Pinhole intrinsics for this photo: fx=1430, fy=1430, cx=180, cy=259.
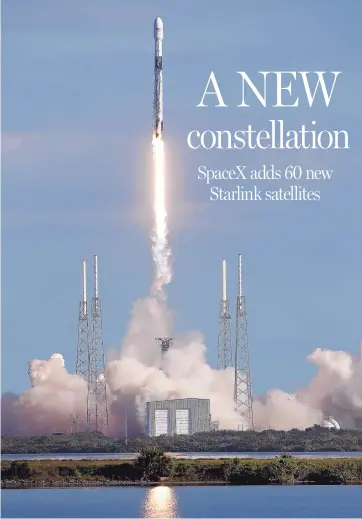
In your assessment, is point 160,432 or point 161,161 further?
point 160,432

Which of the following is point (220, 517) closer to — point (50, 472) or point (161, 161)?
point (50, 472)

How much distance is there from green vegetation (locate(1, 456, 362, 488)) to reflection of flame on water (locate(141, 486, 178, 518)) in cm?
337

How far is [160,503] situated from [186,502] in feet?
6.00

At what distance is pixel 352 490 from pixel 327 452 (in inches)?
2785

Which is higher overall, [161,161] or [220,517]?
[161,161]

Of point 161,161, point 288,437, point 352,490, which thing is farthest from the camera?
point 288,437

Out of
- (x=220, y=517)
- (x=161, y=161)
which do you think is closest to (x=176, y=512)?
(x=220, y=517)

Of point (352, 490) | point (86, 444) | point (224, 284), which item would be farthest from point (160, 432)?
point (352, 490)

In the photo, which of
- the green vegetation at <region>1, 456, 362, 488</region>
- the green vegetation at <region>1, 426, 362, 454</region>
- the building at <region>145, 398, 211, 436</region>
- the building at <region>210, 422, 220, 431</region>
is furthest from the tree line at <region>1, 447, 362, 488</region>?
the building at <region>210, 422, 220, 431</region>

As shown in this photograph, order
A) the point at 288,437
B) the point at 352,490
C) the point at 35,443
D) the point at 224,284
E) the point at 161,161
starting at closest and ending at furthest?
the point at 352,490, the point at 161,161, the point at 224,284, the point at 35,443, the point at 288,437

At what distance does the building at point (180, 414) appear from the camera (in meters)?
149

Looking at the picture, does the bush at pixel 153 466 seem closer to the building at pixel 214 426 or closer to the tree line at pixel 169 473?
the tree line at pixel 169 473

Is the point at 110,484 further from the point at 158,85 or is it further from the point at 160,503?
the point at 158,85

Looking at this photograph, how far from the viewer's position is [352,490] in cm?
8350
